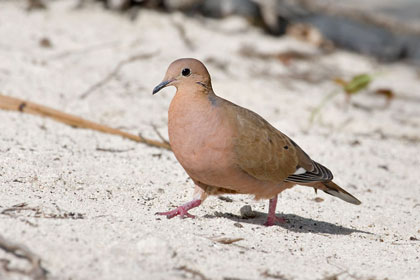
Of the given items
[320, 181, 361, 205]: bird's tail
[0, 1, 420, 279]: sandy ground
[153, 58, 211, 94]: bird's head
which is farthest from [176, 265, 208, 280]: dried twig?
[320, 181, 361, 205]: bird's tail

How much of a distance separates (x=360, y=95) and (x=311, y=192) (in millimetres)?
3301

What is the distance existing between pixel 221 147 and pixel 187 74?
0.55 metres

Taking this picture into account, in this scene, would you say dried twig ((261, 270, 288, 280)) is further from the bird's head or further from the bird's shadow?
the bird's head

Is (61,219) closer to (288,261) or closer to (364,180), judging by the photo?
(288,261)

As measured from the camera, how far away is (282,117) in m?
6.54

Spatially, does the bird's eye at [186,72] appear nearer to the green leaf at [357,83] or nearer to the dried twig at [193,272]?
the dried twig at [193,272]

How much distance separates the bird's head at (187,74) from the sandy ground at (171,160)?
2.59ft

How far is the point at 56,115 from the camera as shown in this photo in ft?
17.5

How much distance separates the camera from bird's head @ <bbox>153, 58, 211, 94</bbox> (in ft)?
12.5

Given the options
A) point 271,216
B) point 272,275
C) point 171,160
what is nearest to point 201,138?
point 271,216

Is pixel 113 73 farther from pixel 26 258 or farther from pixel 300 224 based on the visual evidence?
pixel 26 258

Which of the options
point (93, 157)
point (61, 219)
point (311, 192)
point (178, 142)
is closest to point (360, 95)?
point (311, 192)

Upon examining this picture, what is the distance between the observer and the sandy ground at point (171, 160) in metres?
3.00

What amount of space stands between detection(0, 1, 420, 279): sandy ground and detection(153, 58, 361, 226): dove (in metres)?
0.25
